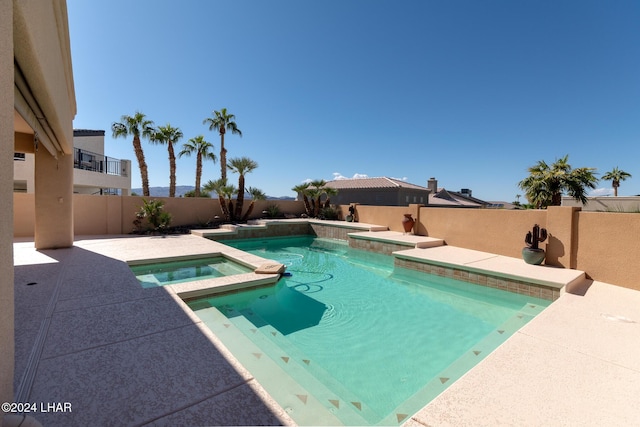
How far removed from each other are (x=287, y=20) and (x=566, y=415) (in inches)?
593

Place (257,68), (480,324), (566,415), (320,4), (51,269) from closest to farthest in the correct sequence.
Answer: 1. (566,415)
2. (480,324)
3. (51,269)
4. (320,4)
5. (257,68)

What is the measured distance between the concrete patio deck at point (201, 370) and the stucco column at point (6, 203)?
2.92 feet

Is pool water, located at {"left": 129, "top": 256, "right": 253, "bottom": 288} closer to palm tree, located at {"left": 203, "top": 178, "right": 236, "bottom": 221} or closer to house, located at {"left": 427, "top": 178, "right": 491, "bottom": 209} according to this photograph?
palm tree, located at {"left": 203, "top": 178, "right": 236, "bottom": 221}

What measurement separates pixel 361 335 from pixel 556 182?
18136 millimetres

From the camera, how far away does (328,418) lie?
8.03ft

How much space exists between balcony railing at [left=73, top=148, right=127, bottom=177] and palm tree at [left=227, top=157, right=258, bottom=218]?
34.8 feet

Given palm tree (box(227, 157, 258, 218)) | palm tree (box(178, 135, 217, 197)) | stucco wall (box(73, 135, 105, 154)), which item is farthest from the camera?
stucco wall (box(73, 135, 105, 154))

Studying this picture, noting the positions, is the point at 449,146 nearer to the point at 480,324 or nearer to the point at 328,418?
the point at 480,324

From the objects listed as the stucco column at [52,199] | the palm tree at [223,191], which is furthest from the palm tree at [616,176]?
the stucco column at [52,199]

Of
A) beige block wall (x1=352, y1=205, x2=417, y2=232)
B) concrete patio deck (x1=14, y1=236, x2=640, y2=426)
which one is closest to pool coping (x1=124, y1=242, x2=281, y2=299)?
Answer: concrete patio deck (x1=14, y1=236, x2=640, y2=426)

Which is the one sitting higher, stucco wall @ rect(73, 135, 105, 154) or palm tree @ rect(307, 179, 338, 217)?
stucco wall @ rect(73, 135, 105, 154)

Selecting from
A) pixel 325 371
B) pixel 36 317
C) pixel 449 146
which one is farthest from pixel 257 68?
pixel 449 146

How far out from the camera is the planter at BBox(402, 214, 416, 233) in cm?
1239

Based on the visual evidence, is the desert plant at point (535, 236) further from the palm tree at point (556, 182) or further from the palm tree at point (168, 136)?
the palm tree at point (168, 136)
